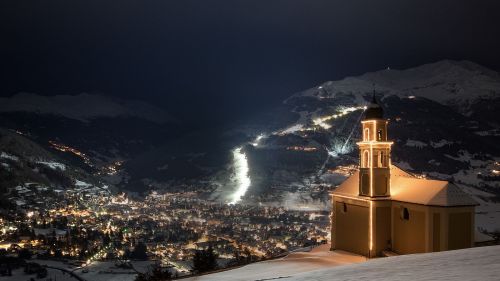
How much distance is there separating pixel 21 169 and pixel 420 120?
144299 millimetres

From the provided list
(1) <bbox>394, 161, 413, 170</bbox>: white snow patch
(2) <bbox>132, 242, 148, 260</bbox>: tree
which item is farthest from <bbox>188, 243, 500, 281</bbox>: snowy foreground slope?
(1) <bbox>394, 161, 413, 170</bbox>: white snow patch

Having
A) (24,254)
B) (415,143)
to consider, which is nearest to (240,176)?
(415,143)

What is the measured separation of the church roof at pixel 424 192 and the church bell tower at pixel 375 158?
0.77 m

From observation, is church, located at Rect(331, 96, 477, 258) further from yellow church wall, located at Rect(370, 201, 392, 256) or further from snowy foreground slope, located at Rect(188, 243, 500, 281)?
snowy foreground slope, located at Rect(188, 243, 500, 281)

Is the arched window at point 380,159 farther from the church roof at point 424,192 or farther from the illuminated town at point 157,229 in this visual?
the illuminated town at point 157,229

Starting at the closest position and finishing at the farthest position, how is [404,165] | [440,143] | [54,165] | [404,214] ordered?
1. [404,214]
2. [404,165]
3. [54,165]
4. [440,143]

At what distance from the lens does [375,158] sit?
104ft

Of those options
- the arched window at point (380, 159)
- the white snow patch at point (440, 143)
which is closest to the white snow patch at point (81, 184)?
the white snow patch at point (440, 143)

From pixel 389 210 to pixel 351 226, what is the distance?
3034mm

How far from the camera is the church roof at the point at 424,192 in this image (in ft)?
90.6

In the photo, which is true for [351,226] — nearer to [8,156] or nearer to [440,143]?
[8,156]

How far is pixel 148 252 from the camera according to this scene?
69.6 metres

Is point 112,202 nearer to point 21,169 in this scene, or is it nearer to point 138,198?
point 138,198

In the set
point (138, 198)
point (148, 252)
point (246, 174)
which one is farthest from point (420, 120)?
point (148, 252)
